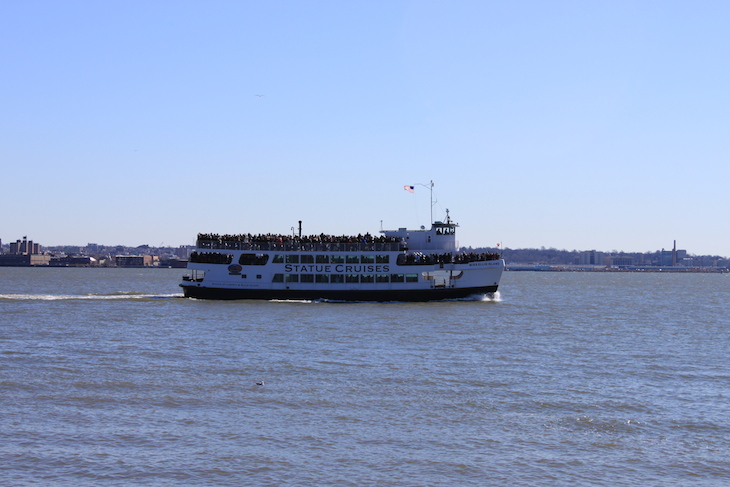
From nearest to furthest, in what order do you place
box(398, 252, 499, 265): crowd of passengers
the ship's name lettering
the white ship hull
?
the white ship hull, box(398, 252, 499, 265): crowd of passengers, the ship's name lettering

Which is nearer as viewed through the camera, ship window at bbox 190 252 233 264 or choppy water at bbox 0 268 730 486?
choppy water at bbox 0 268 730 486

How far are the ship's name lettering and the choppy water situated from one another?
21.1 m

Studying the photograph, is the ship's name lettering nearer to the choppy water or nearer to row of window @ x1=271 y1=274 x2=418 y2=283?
row of window @ x1=271 y1=274 x2=418 y2=283

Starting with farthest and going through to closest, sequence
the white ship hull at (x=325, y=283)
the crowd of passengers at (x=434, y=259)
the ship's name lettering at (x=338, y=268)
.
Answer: the ship's name lettering at (x=338, y=268), the crowd of passengers at (x=434, y=259), the white ship hull at (x=325, y=283)

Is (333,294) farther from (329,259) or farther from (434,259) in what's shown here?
(434,259)

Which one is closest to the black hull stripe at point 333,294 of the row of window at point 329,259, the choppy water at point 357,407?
the row of window at point 329,259

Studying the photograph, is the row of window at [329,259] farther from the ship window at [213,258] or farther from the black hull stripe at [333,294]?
the ship window at [213,258]

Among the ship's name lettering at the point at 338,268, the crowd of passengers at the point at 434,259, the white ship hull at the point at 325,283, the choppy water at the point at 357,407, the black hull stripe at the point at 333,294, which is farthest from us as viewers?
the ship's name lettering at the point at 338,268

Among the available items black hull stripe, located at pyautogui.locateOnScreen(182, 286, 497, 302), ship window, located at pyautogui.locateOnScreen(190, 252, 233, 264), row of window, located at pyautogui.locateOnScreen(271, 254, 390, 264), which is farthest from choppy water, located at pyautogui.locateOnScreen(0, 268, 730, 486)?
row of window, located at pyautogui.locateOnScreen(271, 254, 390, 264)

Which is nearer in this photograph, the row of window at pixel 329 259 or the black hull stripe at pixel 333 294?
the black hull stripe at pixel 333 294

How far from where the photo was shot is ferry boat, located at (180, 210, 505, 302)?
6706 cm

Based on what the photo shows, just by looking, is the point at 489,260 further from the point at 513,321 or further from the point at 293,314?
the point at 293,314

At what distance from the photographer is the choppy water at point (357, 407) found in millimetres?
17781

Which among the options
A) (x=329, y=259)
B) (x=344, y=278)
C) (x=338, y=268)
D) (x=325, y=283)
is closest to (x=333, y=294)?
(x=325, y=283)
